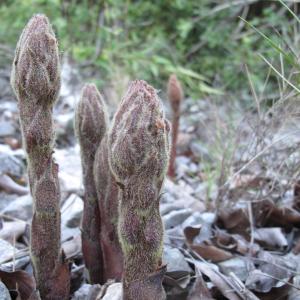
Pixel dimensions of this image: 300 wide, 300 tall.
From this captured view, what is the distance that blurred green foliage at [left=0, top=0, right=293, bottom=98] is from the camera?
5.34m

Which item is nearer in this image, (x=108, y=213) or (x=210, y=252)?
(x=108, y=213)

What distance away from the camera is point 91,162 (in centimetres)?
180

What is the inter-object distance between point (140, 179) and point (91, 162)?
550 mm

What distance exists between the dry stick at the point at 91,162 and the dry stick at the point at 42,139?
170 millimetres

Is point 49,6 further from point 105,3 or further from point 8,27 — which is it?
point 105,3

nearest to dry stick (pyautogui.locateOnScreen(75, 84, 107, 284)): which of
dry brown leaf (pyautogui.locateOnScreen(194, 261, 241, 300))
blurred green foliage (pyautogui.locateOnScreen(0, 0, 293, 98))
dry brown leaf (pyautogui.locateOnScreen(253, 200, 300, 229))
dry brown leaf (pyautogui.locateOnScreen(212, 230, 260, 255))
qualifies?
dry brown leaf (pyautogui.locateOnScreen(194, 261, 241, 300))

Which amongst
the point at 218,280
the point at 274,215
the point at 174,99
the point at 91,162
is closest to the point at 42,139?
the point at 91,162

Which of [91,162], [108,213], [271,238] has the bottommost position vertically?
[271,238]

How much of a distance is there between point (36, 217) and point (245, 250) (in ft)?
3.36

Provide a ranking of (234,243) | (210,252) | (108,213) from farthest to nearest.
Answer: (234,243), (210,252), (108,213)

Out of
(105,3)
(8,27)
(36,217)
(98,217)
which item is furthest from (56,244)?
(8,27)

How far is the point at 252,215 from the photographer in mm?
2467

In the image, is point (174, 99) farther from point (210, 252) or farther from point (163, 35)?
point (163, 35)

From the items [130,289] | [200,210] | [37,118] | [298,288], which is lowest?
[200,210]
